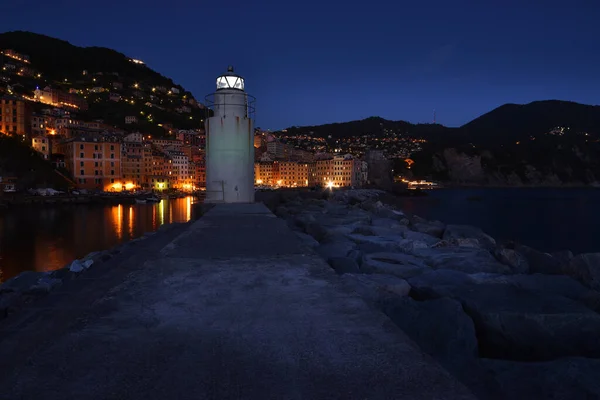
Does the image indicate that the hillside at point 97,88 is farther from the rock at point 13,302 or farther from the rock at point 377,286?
the rock at point 377,286

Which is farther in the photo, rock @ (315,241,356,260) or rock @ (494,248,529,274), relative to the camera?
rock @ (494,248,529,274)

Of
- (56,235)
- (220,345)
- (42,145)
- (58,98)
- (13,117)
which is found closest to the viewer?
(220,345)

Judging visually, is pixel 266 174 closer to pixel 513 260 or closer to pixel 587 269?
pixel 513 260

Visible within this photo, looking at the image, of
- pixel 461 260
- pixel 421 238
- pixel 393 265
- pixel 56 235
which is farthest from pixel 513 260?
pixel 56 235

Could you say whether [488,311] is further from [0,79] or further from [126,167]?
[0,79]

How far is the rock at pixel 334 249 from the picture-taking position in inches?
253

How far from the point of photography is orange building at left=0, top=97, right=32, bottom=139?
83312 mm

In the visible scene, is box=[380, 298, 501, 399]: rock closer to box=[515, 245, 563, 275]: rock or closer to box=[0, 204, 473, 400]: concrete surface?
box=[0, 204, 473, 400]: concrete surface

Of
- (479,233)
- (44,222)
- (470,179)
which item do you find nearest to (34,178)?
(44,222)

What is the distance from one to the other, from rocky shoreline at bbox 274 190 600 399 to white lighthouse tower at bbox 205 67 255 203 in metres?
5.84

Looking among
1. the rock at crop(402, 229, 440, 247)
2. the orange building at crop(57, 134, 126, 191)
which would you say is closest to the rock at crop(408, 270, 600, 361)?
the rock at crop(402, 229, 440, 247)

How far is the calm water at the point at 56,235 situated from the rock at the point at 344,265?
7.64m

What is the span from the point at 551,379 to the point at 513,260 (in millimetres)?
4647

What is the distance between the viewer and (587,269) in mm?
6199
